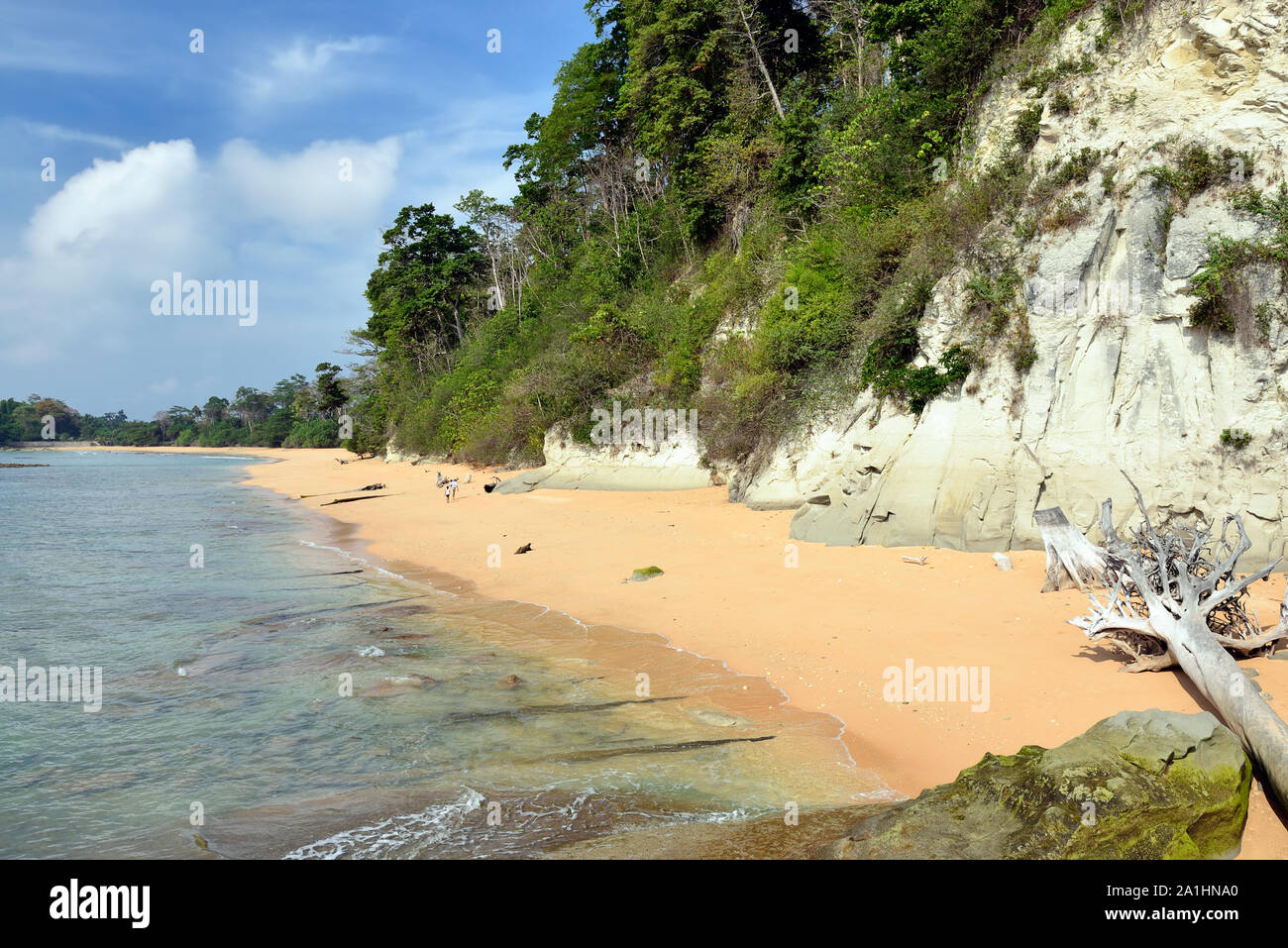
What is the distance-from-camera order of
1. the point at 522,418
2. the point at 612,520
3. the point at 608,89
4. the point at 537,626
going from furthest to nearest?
the point at 608,89 < the point at 522,418 < the point at 612,520 < the point at 537,626

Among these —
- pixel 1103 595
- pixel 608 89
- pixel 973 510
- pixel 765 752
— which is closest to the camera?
pixel 765 752

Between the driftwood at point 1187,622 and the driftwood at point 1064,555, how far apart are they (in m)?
0.98

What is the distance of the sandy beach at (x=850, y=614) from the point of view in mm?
6215

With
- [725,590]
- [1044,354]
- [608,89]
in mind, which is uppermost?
[608,89]

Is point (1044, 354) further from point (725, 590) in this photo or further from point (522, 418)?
point (522, 418)

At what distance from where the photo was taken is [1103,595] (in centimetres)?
837

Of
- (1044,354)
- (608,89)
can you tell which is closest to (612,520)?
(1044,354)

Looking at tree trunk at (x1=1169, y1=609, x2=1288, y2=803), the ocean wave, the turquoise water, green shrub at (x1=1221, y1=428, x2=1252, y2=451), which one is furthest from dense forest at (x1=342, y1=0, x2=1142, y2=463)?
the ocean wave

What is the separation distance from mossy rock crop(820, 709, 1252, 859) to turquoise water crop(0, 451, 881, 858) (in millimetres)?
1214

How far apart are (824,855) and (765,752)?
1.76m

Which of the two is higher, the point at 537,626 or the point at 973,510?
the point at 973,510

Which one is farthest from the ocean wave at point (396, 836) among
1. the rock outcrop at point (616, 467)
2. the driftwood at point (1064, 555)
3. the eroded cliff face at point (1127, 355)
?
the rock outcrop at point (616, 467)

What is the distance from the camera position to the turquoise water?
5297 mm
